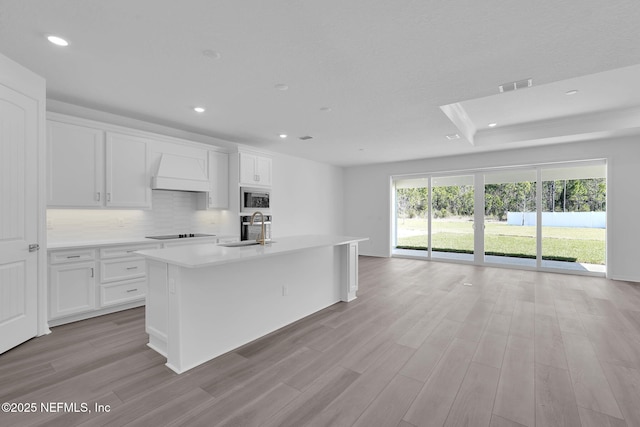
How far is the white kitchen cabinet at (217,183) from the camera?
16.7 ft

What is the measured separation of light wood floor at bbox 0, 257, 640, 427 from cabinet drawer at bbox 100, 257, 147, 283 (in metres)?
0.48

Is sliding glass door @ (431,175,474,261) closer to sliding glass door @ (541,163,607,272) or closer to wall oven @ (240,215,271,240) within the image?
sliding glass door @ (541,163,607,272)

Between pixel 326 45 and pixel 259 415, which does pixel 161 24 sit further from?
pixel 259 415

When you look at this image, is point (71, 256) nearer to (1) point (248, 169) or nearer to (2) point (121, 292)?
(2) point (121, 292)

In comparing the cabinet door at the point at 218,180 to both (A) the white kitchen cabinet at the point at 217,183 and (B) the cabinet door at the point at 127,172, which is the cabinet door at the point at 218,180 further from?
(B) the cabinet door at the point at 127,172

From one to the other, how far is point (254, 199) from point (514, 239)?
5782 mm

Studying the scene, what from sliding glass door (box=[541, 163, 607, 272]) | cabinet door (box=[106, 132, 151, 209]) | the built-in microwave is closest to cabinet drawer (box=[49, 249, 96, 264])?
cabinet door (box=[106, 132, 151, 209])

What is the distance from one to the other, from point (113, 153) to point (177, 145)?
0.92 metres

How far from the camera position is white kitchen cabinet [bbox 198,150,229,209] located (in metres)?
5.10

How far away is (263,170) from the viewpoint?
19.2 feet

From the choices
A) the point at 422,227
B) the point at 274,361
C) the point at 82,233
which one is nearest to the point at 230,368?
the point at 274,361

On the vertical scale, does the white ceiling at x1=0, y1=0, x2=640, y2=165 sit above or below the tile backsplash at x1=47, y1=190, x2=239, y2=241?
above

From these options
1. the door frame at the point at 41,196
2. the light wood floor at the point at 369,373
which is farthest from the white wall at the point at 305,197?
the door frame at the point at 41,196

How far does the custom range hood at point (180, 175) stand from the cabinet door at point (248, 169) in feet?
2.14
